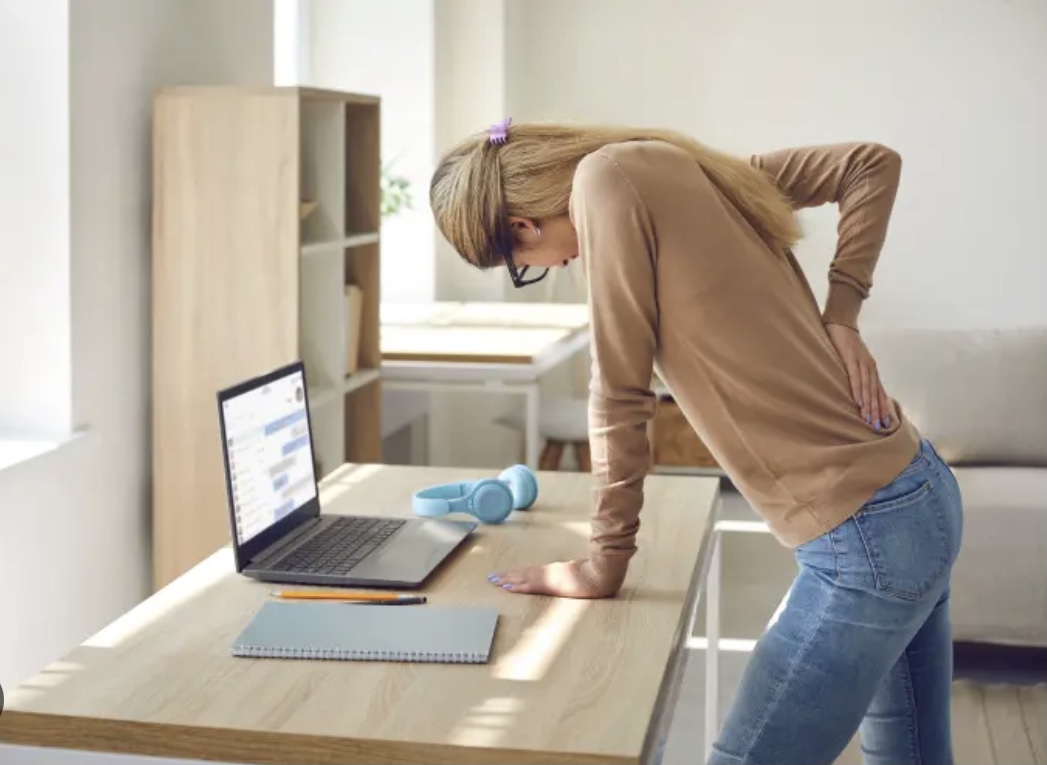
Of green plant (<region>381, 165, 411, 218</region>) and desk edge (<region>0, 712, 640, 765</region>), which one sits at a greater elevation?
green plant (<region>381, 165, 411, 218</region>)

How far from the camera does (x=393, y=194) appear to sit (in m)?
5.97

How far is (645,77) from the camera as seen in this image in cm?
673

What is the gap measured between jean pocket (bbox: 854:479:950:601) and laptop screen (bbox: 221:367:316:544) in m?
0.76

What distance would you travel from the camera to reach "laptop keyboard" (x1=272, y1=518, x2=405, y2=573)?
2025 mm

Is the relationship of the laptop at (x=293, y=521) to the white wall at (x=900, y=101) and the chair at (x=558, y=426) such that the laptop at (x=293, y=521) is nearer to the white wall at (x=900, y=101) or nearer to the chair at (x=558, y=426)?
the chair at (x=558, y=426)

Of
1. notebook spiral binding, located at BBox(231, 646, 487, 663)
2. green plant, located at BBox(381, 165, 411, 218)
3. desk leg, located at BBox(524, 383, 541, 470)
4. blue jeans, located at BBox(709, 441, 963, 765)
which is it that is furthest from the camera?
green plant, located at BBox(381, 165, 411, 218)

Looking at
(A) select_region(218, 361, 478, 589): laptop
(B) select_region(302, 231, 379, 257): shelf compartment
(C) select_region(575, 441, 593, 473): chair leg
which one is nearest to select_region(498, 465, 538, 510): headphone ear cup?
(A) select_region(218, 361, 478, 589): laptop

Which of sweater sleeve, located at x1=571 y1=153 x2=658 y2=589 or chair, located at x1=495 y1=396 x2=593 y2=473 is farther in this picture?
chair, located at x1=495 y1=396 x2=593 y2=473

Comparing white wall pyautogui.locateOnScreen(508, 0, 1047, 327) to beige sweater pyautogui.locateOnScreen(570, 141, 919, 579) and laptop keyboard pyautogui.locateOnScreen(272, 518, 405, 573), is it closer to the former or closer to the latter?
laptop keyboard pyautogui.locateOnScreen(272, 518, 405, 573)

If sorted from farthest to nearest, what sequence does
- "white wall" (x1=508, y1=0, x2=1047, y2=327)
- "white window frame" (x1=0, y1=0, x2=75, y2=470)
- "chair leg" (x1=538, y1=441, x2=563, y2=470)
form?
"white wall" (x1=508, y1=0, x2=1047, y2=327) < "chair leg" (x1=538, y1=441, x2=563, y2=470) < "white window frame" (x1=0, y1=0, x2=75, y2=470)

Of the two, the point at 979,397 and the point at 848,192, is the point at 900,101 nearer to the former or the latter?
the point at 979,397

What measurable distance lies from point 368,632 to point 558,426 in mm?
3703

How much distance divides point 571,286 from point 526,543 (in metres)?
4.60

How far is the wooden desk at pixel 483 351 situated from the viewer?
438 cm
